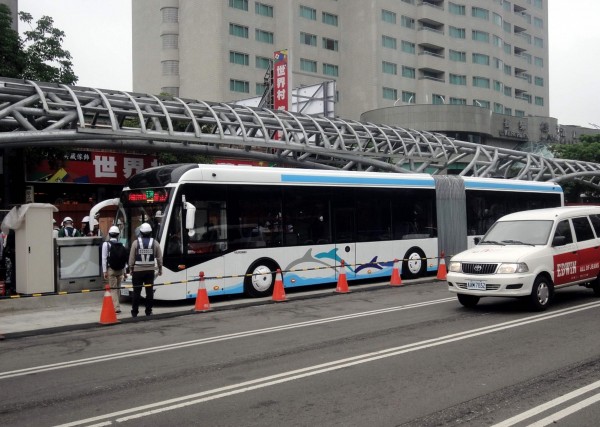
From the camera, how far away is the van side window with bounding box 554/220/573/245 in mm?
12536

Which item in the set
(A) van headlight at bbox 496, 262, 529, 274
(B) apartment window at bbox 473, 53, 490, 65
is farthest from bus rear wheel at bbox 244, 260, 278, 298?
(B) apartment window at bbox 473, 53, 490, 65

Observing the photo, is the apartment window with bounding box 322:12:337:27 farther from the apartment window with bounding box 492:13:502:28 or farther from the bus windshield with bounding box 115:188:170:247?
the bus windshield with bounding box 115:188:170:247

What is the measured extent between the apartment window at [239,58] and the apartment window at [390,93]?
15409mm

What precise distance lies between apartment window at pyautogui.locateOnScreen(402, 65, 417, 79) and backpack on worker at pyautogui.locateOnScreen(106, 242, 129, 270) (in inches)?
2345

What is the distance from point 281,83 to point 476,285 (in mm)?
26819

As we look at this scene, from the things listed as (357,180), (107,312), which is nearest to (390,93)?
(357,180)

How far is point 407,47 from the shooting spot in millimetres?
69125

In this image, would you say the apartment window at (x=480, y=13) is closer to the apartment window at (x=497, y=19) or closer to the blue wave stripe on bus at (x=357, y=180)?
Result: the apartment window at (x=497, y=19)

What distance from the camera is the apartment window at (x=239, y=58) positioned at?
59.7m

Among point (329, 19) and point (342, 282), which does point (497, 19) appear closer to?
point (329, 19)

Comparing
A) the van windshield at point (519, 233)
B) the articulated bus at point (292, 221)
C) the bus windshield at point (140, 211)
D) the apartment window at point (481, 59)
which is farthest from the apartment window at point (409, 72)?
the van windshield at point (519, 233)

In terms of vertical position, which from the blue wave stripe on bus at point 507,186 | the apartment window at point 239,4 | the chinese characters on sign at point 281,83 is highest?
the apartment window at point 239,4

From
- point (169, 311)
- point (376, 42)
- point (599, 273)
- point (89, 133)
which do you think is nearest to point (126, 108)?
point (89, 133)

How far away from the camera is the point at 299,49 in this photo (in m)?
63.4
